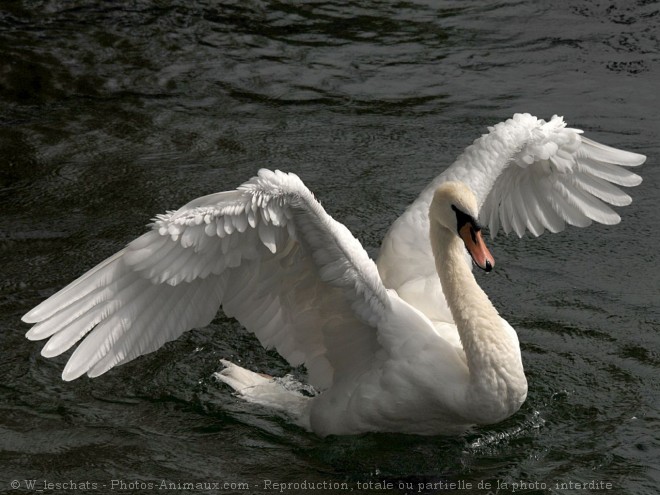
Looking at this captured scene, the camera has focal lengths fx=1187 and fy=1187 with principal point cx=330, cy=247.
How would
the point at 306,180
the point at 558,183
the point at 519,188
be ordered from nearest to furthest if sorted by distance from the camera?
the point at 558,183, the point at 519,188, the point at 306,180

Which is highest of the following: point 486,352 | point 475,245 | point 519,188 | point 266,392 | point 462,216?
point 462,216

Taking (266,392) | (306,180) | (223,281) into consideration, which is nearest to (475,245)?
(223,281)

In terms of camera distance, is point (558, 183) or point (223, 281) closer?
point (223, 281)

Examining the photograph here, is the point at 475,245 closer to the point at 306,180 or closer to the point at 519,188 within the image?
the point at 519,188

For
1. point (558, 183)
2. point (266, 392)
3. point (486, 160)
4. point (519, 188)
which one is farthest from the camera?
point (519, 188)

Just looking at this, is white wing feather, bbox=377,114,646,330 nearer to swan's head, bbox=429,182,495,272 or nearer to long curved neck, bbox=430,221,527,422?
long curved neck, bbox=430,221,527,422

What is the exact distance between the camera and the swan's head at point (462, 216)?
6168 millimetres

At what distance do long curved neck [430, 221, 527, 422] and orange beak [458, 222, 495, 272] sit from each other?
32cm

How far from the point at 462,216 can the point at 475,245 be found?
19 cm

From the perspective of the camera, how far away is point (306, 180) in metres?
9.75

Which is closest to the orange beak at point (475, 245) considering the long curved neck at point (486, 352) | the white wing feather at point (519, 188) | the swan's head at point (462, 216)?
the swan's head at point (462, 216)

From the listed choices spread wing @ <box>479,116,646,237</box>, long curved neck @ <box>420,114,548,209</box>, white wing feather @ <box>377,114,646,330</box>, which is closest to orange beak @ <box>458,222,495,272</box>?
white wing feather @ <box>377,114,646,330</box>

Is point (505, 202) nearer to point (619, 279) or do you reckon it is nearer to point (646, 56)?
point (619, 279)

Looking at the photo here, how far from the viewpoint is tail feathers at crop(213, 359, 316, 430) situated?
22.8 feet
